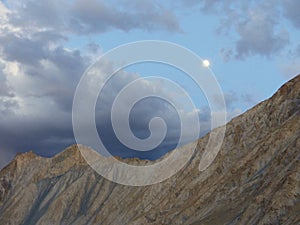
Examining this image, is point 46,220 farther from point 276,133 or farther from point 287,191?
point 287,191

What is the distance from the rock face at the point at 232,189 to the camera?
8138cm

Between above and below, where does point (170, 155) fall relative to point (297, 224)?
above

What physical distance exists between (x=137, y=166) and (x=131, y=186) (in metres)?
17.0

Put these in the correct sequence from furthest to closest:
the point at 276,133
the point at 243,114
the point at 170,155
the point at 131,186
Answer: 1. the point at 131,186
2. the point at 170,155
3. the point at 243,114
4. the point at 276,133

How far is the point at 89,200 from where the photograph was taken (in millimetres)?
166125

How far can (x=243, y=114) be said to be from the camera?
117062 mm

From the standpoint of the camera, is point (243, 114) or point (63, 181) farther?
point (63, 181)

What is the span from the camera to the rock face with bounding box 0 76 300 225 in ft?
267

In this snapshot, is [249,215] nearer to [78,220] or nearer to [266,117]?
[266,117]

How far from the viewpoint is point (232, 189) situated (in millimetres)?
96125

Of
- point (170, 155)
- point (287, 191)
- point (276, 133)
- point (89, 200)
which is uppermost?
point (89, 200)

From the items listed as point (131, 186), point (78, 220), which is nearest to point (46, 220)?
point (78, 220)

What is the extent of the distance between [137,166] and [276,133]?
81145 millimetres

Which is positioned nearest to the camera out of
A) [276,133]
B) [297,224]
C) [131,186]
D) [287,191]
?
[297,224]
